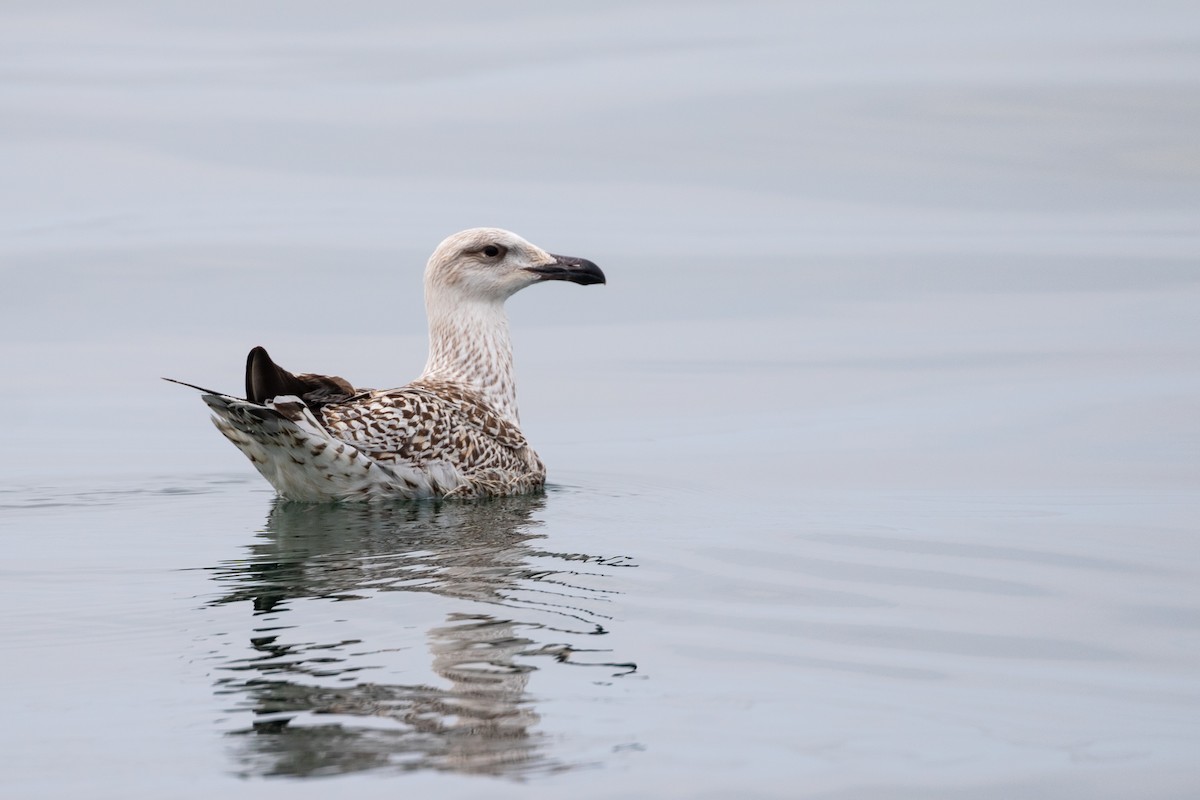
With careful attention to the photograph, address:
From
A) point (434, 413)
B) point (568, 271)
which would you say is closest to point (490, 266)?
point (568, 271)

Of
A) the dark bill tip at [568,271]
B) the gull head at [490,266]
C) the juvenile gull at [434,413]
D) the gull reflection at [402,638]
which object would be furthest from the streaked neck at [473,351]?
the gull reflection at [402,638]

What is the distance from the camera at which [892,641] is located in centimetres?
761

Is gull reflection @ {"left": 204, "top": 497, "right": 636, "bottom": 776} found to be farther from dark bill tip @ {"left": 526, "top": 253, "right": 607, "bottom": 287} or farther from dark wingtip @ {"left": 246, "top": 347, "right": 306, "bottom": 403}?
dark bill tip @ {"left": 526, "top": 253, "right": 607, "bottom": 287}

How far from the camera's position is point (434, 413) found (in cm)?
1091

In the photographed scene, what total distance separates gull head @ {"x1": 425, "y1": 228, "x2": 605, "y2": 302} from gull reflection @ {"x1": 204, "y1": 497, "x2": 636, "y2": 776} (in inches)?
82.4

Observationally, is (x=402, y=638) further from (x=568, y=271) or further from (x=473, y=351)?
(x=568, y=271)

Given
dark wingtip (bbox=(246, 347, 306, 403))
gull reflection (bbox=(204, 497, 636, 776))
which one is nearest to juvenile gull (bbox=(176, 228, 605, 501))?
dark wingtip (bbox=(246, 347, 306, 403))

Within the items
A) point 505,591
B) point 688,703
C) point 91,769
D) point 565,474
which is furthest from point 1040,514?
point 91,769

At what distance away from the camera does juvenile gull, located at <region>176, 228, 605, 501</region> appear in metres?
10.1

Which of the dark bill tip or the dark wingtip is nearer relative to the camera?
the dark wingtip

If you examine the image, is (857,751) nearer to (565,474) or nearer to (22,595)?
(22,595)

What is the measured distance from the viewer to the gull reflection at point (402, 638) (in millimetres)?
5730

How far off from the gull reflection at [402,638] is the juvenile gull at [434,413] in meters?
0.27

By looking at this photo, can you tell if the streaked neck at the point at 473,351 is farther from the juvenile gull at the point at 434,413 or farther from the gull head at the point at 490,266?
the gull head at the point at 490,266
